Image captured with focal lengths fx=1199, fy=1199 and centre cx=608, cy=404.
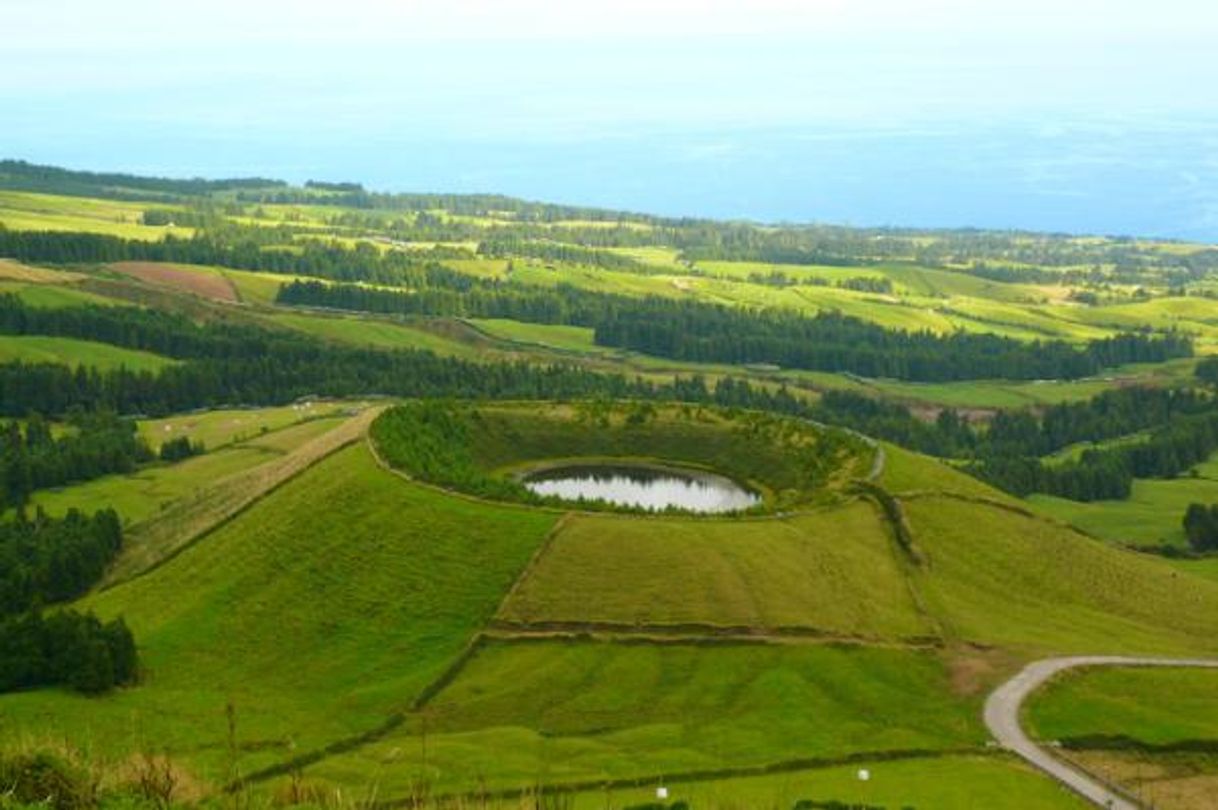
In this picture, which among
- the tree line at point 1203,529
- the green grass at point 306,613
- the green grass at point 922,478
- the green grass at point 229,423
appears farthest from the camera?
the green grass at point 229,423

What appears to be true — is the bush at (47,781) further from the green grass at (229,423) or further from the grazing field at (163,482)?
the green grass at (229,423)

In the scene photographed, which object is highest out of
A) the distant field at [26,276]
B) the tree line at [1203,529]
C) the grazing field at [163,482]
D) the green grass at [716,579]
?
the distant field at [26,276]

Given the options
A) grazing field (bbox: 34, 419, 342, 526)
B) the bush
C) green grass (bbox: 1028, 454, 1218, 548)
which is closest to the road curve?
the bush

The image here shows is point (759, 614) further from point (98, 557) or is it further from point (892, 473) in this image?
point (98, 557)

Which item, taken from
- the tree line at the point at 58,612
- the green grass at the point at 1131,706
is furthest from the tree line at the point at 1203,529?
the tree line at the point at 58,612

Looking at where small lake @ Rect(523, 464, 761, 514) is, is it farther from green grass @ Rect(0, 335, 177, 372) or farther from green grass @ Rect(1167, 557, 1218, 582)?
green grass @ Rect(0, 335, 177, 372)

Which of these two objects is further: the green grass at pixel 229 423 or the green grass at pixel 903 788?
the green grass at pixel 229 423

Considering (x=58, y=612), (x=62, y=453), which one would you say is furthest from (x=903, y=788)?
(x=62, y=453)

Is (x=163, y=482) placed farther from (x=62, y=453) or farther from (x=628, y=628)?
(x=628, y=628)
